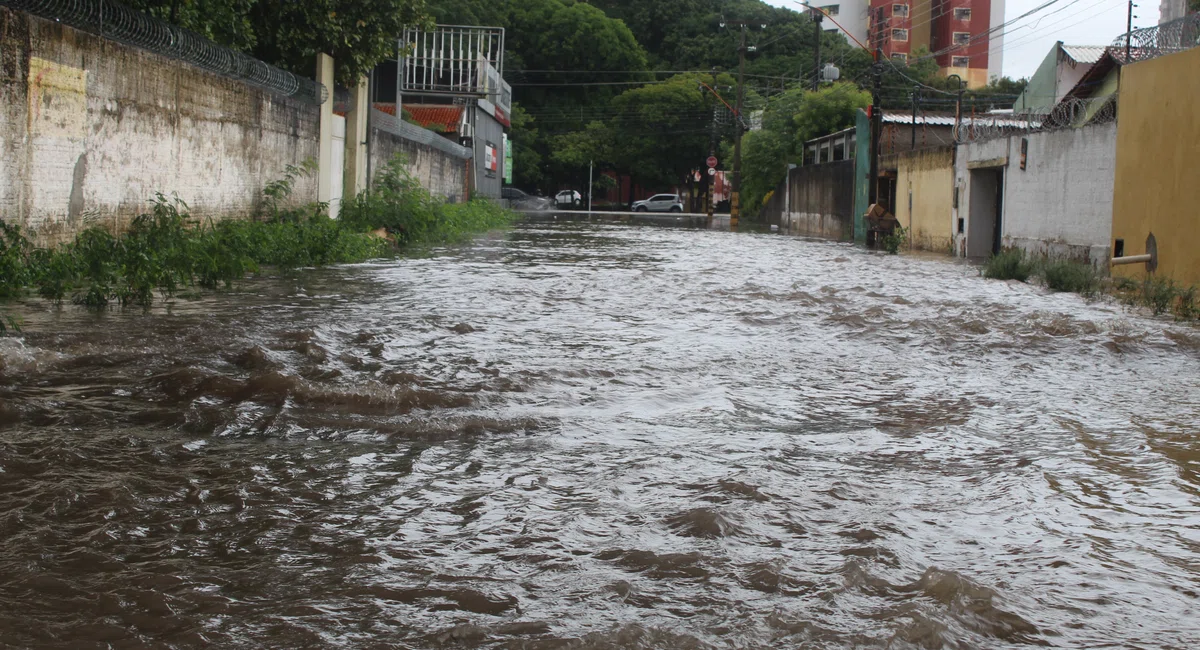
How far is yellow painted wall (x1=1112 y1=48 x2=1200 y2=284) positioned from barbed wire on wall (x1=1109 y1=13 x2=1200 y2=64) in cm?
15

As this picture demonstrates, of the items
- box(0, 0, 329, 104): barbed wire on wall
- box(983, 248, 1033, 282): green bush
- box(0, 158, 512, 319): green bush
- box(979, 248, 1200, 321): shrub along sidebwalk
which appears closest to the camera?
box(0, 158, 512, 319): green bush

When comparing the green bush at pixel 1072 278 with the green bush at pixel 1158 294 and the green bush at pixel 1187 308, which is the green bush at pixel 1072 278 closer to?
the green bush at pixel 1158 294

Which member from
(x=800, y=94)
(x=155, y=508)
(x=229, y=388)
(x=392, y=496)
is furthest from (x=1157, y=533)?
(x=800, y=94)

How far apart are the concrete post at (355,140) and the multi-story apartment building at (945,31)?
51.3 meters

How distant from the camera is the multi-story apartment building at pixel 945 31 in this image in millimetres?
70125

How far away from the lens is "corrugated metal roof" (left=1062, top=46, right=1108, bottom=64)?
35969 mm

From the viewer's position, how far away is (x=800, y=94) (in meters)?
46.5

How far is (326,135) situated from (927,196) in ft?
47.1

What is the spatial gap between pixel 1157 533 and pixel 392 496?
109 inches

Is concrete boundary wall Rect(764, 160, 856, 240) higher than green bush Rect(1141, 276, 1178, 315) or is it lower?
higher

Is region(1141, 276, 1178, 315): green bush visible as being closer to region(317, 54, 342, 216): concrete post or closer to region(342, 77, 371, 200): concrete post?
region(317, 54, 342, 216): concrete post

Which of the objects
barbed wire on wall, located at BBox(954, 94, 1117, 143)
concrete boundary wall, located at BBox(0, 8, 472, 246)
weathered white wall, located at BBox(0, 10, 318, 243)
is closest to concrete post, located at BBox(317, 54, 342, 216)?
concrete boundary wall, located at BBox(0, 8, 472, 246)

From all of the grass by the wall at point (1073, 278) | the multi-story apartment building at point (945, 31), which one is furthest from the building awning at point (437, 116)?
the grass by the wall at point (1073, 278)

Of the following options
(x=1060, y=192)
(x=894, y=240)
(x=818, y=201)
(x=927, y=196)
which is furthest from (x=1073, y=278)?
(x=818, y=201)
